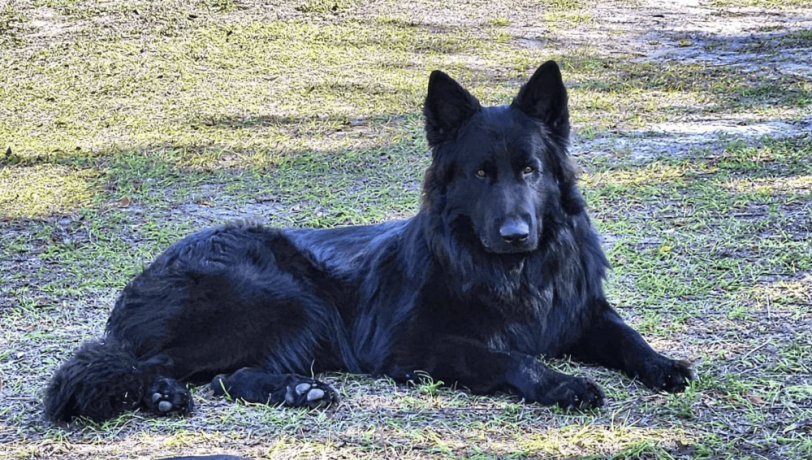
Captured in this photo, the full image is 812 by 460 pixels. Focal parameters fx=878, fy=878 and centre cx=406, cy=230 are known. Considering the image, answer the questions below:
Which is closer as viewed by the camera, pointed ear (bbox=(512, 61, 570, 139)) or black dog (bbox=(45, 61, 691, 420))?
black dog (bbox=(45, 61, 691, 420))

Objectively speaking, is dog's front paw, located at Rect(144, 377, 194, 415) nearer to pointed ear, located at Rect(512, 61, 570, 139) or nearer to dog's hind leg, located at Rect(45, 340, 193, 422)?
dog's hind leg, located at Rect(45, 340, 193, 422)

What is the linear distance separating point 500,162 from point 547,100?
47 cm

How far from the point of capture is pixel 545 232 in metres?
4.67

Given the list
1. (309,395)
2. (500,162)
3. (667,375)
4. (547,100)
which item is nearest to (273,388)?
(309,395)

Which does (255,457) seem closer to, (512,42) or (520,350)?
(520,350)

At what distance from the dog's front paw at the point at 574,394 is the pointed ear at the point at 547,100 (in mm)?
1377

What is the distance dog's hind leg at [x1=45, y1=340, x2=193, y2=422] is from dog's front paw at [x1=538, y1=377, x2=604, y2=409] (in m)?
1.77

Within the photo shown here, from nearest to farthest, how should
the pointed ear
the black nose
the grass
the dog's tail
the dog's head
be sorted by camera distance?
the grass → the dog's tail → the black nose → the dog's head → the pointed ear

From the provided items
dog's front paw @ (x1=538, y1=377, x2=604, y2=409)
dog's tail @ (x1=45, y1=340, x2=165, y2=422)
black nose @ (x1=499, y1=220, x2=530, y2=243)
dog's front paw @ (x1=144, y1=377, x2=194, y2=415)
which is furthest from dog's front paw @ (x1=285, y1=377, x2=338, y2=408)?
black nose @ (x1=499, y1=220, x2=530, y2=243)

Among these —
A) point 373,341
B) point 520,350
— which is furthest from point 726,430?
point 373,341

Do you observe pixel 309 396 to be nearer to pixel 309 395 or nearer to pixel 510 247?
pixel 309 395

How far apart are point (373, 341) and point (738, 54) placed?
10.2 metres

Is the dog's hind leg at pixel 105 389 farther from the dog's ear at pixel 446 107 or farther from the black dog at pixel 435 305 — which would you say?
the dog's ear at pixel 446 107

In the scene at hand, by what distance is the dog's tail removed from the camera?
13.9 ft
